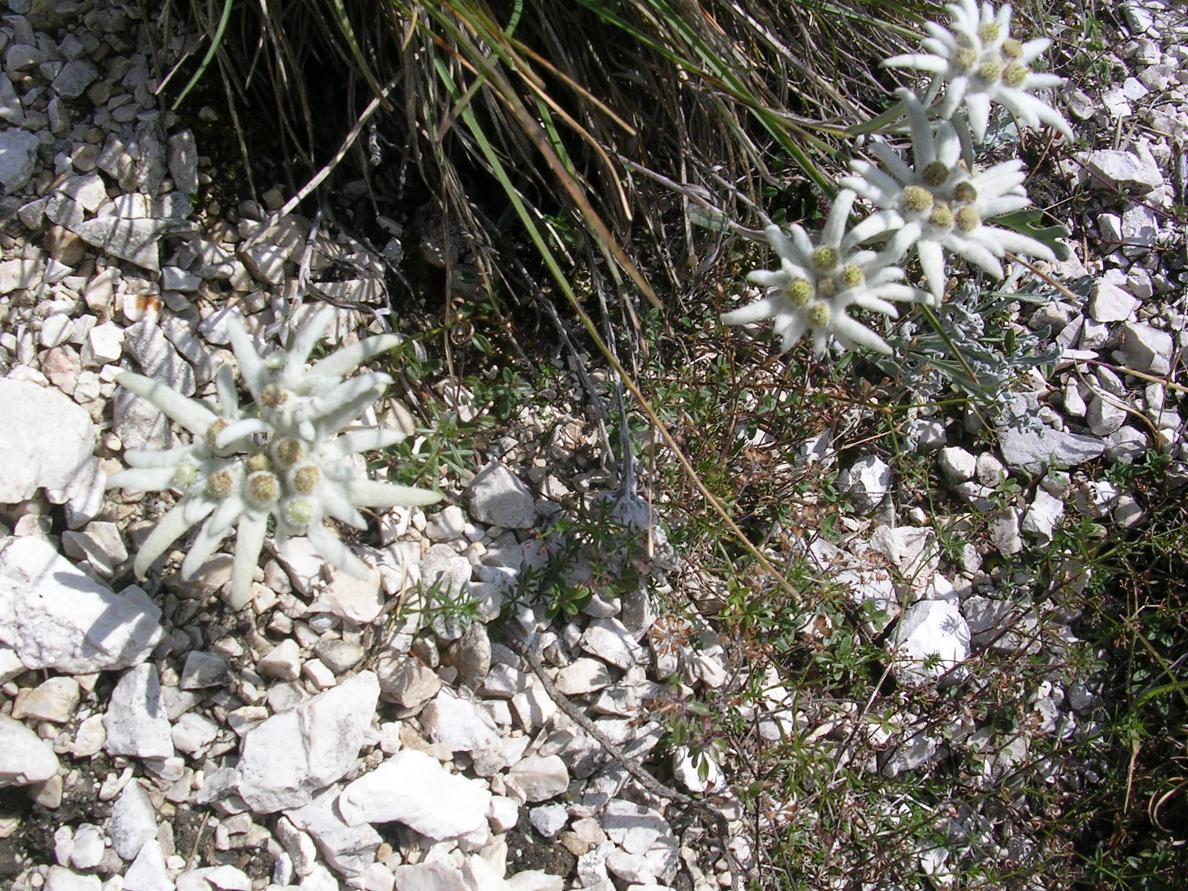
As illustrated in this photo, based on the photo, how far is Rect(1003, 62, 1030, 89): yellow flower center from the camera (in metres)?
2.04

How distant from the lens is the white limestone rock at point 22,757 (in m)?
1.86

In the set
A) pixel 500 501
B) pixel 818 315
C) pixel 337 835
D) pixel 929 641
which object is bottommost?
pixel 929 641

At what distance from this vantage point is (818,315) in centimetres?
196

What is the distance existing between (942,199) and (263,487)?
1.48m

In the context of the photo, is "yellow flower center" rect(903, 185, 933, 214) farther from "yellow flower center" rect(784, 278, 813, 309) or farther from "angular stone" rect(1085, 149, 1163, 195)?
"angular stone" rect(1085, 149, 1163, 195)

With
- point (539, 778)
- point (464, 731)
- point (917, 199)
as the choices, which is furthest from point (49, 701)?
point (917, 199)

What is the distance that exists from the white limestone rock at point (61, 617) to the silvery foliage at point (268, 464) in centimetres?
23

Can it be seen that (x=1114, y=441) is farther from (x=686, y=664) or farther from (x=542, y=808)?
(x=542, y=808)

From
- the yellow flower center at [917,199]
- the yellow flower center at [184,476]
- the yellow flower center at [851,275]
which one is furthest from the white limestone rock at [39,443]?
the yellow flower center at [917,199]

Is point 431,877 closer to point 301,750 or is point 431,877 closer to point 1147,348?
point 301,750

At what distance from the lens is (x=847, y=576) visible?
2740 millimetres

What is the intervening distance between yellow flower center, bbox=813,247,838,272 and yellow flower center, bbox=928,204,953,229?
0.22 meters

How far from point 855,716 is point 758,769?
1.18 feet

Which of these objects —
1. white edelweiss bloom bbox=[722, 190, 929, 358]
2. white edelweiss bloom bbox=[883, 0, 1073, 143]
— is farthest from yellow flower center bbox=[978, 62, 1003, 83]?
white edelweiss bloom bbox=[722, 190, 929, 358]
